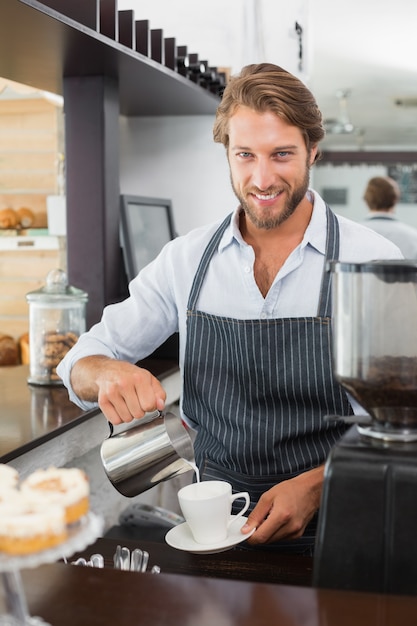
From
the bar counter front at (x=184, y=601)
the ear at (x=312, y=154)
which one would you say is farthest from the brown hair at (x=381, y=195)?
the bar counter front at (x=184, y=601)

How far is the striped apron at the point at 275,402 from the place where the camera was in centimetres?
167

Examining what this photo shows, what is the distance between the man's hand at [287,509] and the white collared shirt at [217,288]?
15.6 inches

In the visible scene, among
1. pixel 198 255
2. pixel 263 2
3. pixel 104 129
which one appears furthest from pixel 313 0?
pixel 198 255

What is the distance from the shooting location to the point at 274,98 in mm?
1675

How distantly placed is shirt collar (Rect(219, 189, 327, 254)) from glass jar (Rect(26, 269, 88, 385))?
0.82 meters

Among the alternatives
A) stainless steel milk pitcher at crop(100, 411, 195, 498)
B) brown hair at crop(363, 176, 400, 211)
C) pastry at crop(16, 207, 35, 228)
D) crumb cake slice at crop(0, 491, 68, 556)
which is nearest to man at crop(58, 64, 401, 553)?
stainless steel milk pitcher at crop(100, 411, 195, 498)

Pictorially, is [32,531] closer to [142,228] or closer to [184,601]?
[184,601]

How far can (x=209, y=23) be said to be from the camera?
3727 millimetres

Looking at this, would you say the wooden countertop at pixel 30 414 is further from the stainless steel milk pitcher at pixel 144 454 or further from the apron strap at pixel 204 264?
the apron strap at pixel 204 264

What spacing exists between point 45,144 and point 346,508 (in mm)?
3240

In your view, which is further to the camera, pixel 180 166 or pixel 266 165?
pixel 180 166

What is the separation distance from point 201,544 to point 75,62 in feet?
5.47

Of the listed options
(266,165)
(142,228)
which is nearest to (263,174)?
(266,165)

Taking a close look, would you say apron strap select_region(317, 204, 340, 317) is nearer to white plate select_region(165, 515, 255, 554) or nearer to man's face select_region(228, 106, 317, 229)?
man's face select_region(228, 106, 317, 229)
